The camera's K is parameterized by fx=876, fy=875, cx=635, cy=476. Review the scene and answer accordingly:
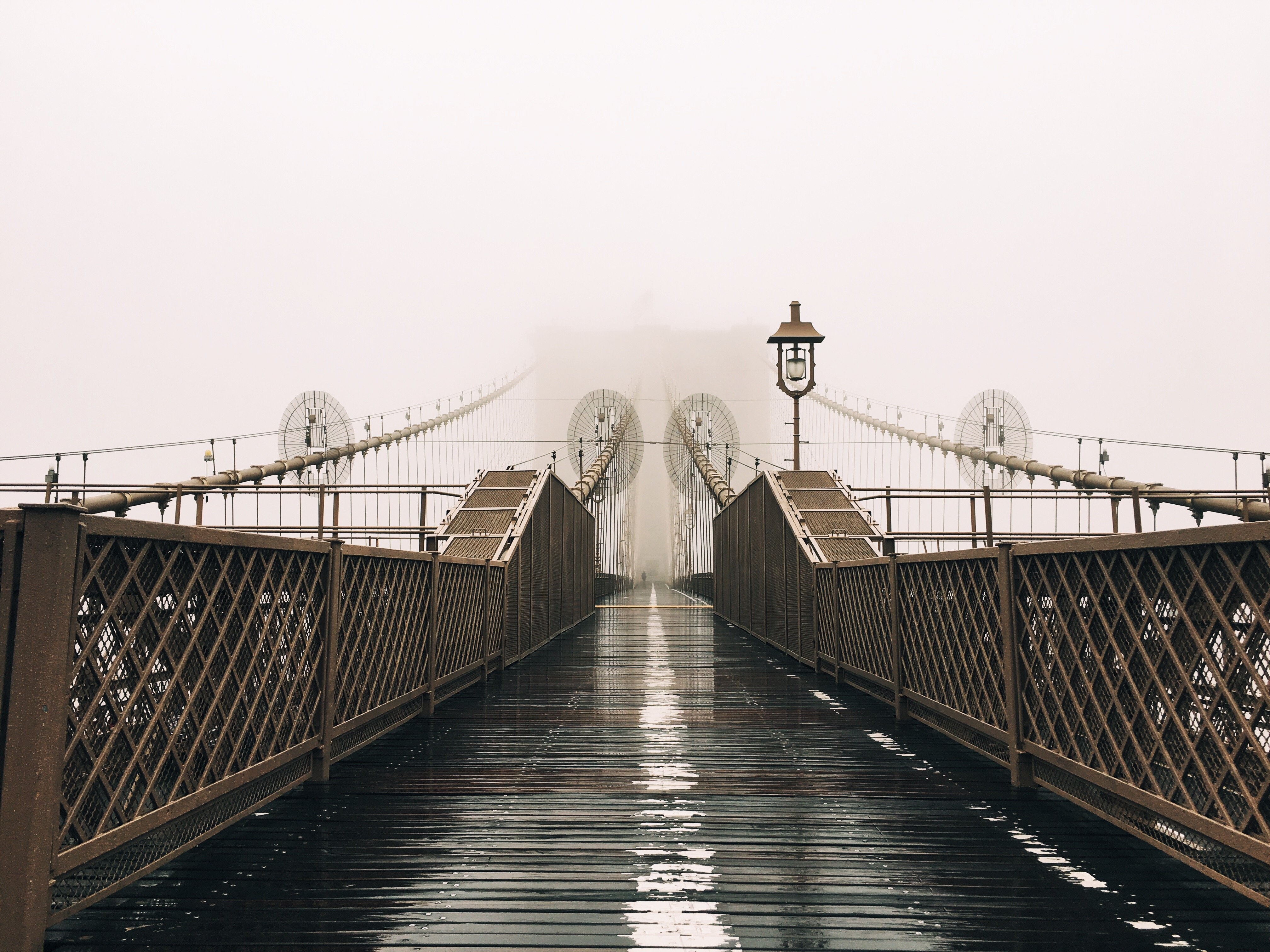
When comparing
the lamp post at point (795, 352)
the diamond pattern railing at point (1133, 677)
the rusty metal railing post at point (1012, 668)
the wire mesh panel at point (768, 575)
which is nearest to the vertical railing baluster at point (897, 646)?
the diamond pattern railing at point (1133, 677)

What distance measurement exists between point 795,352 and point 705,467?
55.7ft

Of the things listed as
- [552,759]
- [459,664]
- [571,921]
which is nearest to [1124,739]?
[571,921]

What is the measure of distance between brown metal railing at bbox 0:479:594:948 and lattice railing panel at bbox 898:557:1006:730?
9.81 ft

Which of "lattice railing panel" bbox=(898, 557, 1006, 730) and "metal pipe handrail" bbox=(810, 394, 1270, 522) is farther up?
"metal pipe handrail" bbox=(810, 394, 1270, 522)

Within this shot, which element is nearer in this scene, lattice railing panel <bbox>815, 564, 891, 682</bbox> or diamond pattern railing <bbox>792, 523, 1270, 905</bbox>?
diamond pattern railing <bbox>792, 523, 1270, 905</bbox>

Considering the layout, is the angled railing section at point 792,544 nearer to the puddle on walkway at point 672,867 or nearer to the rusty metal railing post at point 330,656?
the puddle on walkway at point 672,867

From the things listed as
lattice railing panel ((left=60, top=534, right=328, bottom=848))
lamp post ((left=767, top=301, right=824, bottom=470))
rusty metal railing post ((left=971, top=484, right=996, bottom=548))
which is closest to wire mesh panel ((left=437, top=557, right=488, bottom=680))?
lattice railing panel ((left=60, top=534, right=328, bottom=848))

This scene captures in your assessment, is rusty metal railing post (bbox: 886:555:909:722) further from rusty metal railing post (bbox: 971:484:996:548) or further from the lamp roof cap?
the lamp roof cap

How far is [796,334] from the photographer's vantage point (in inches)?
530

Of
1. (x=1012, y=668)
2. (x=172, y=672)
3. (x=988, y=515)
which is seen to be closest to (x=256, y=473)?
(x=988, y=515)

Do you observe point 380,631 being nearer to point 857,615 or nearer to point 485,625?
point 485,625

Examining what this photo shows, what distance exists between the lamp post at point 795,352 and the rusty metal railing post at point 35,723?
36.9ft

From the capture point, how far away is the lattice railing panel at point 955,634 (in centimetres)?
404

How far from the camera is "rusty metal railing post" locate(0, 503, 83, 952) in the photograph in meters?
2.00
